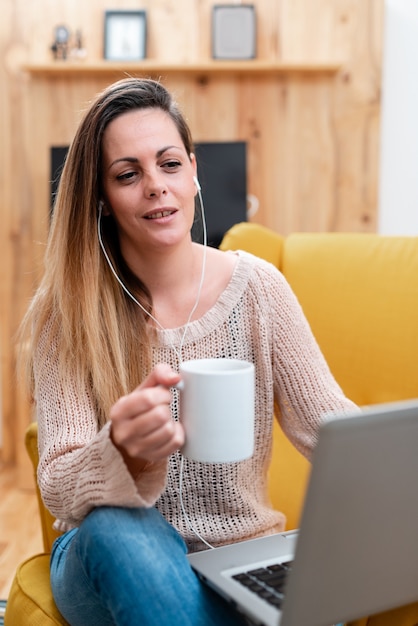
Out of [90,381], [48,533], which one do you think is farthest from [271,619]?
[48,533]

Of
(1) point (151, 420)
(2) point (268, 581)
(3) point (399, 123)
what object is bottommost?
(2) point (268, 581)

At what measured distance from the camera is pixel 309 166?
118 inches

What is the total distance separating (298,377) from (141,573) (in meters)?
0.47

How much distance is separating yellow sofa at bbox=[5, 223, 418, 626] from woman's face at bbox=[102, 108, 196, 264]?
563 mm

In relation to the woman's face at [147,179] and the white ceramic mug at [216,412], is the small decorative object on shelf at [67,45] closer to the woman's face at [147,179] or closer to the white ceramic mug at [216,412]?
the woman's face at [147,179]

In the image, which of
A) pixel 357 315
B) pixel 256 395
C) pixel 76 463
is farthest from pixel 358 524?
pixel 357 315

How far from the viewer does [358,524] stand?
808 mm

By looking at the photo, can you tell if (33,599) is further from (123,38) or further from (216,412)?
(123,38)

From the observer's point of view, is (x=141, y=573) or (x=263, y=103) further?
(x=263, y=103)

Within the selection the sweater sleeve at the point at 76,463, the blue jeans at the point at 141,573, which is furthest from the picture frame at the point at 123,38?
the blue jeans at the point at 141,573

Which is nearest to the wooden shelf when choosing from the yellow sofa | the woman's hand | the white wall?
the white wall

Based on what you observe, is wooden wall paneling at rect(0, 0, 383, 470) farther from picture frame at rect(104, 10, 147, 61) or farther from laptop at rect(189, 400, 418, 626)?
laptop at rect(189, 400, 418, 626)

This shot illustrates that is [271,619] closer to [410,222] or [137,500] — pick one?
[137,500]

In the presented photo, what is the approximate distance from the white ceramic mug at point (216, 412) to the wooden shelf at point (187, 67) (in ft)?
7.00
